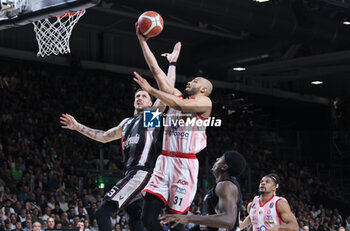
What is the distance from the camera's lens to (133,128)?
22.9 ft

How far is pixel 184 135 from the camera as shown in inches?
231

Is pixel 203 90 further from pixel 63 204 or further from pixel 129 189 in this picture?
pixel 63 204

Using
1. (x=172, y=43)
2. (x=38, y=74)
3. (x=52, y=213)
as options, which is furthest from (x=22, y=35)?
(x=52, y=213)

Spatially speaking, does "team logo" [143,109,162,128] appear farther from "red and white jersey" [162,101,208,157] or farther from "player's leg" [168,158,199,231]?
"player's leg" [168,158,199,231]

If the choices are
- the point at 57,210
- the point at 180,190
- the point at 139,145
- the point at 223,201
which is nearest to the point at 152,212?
the point at 180,190

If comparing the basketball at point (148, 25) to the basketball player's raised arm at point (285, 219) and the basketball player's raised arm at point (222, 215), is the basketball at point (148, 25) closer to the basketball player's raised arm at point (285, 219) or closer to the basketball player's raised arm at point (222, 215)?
the basketball player's raised arm at point (222, 215)

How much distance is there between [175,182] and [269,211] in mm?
2862

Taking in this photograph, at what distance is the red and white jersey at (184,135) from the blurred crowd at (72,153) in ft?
20.8

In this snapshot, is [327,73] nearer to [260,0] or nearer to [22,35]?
[260,0]

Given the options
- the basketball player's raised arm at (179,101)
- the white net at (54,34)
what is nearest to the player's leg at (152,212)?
the basketball player's raised arm at (179,101)

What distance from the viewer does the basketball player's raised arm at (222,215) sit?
4.47m

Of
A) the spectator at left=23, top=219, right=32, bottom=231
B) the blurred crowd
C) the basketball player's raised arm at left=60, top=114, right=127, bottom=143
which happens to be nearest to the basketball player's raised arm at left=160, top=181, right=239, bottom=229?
the basketball player's raised arm at left=60, top=114, right=127, bottom=143

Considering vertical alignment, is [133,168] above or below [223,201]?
above

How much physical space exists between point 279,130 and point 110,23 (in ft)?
33.7
